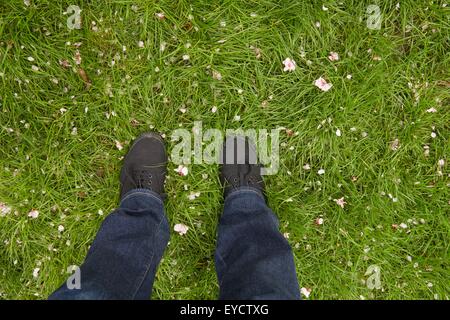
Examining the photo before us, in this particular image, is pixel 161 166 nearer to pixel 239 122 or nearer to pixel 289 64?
pixel 239 122

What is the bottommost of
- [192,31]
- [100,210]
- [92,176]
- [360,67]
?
[100,210]

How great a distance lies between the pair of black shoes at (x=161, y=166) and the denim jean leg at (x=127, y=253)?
93mm

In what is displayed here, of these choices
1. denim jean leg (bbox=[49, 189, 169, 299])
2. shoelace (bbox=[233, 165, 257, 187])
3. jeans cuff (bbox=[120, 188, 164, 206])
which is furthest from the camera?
shoelace (bbox=[233, 165, 257, 187])

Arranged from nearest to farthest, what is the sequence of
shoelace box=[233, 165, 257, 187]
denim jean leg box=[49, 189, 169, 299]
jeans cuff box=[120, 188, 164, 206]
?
denim jean leg box=[49, 189, 169, 299], jeans cuff box=[120, 188, 164, 206], shoelace box=[233, 165, 257, 187]

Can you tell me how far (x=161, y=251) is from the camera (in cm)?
197

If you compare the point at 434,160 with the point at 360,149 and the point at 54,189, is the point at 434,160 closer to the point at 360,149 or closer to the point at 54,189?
the point at 360,149

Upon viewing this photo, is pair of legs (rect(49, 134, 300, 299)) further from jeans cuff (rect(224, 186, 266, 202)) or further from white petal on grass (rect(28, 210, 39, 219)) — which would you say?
white petal on grass (rect(28, 210, 39, 219))

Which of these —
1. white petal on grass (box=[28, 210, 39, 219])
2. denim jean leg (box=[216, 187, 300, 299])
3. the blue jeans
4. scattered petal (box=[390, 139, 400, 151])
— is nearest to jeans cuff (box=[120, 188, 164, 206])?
the blue jeans

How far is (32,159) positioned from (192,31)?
1.31 meters

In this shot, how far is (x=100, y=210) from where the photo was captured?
2275 millimetres

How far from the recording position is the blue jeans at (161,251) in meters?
1.66

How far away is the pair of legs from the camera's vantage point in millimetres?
1669

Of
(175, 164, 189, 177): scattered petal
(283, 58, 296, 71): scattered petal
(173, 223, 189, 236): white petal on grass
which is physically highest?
(283, 58, 296, 71): scattered petal

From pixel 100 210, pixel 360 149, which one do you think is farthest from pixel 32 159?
pixel 360 149
